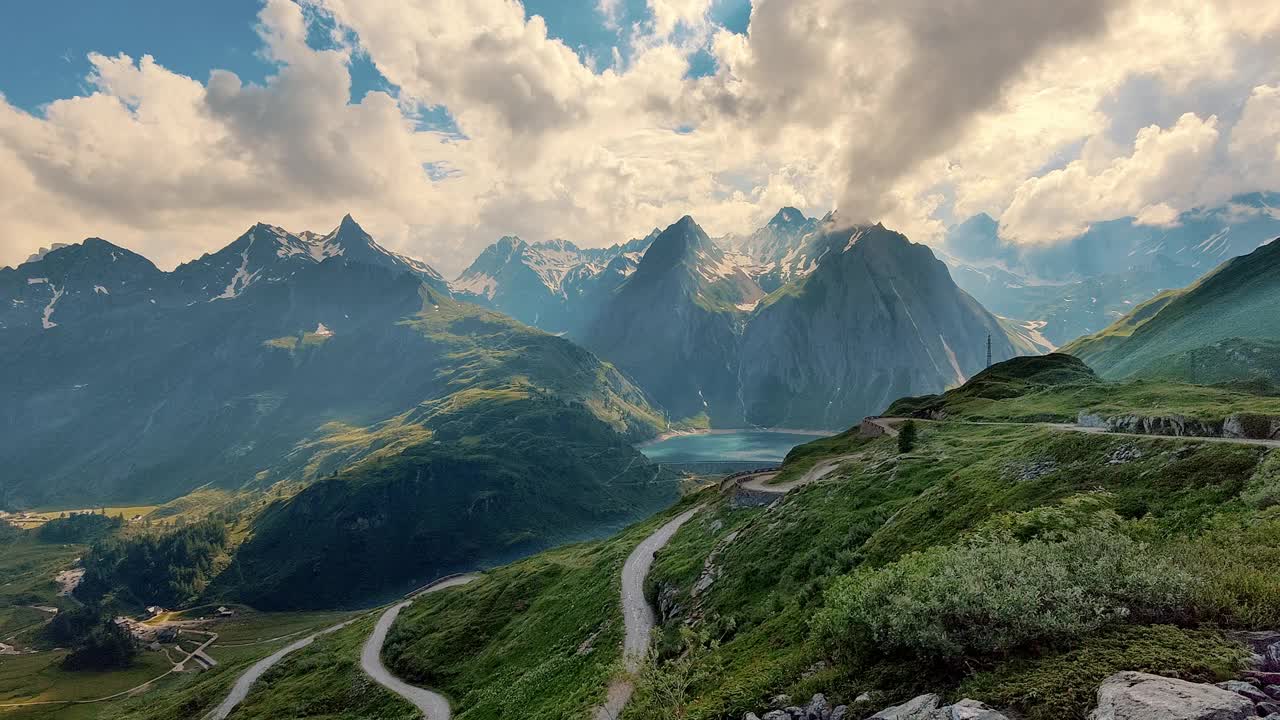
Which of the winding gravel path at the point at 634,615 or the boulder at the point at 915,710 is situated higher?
the boulder at the point at 915,710

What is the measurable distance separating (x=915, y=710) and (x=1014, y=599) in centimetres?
482

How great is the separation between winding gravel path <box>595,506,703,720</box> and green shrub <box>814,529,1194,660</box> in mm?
14309

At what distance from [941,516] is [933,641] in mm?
19917

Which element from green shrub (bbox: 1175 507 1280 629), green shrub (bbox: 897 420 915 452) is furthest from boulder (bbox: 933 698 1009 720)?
green shrub (bbox: 897 420 915 452)

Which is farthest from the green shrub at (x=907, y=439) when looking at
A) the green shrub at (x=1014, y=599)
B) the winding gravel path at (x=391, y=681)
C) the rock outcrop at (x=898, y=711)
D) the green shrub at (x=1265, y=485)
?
the winding gravel path at (x=391, y=681)

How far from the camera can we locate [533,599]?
271 feet

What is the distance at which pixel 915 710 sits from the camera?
62.4ft

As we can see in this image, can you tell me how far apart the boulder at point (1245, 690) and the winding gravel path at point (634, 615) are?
23.9 meters

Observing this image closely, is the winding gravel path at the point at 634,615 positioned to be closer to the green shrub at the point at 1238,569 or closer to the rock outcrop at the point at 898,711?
the rock outcrop at the point at 898,711

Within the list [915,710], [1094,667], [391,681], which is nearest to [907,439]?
[1094,667]

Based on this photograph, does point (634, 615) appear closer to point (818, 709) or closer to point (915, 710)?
point (818, 709)

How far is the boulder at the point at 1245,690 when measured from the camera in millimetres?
14609

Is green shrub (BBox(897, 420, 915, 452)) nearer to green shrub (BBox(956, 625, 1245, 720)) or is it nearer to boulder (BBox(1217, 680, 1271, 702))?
green shrub (BBox(956, 625, 1245, 720))

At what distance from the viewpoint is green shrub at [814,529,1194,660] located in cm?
1914
